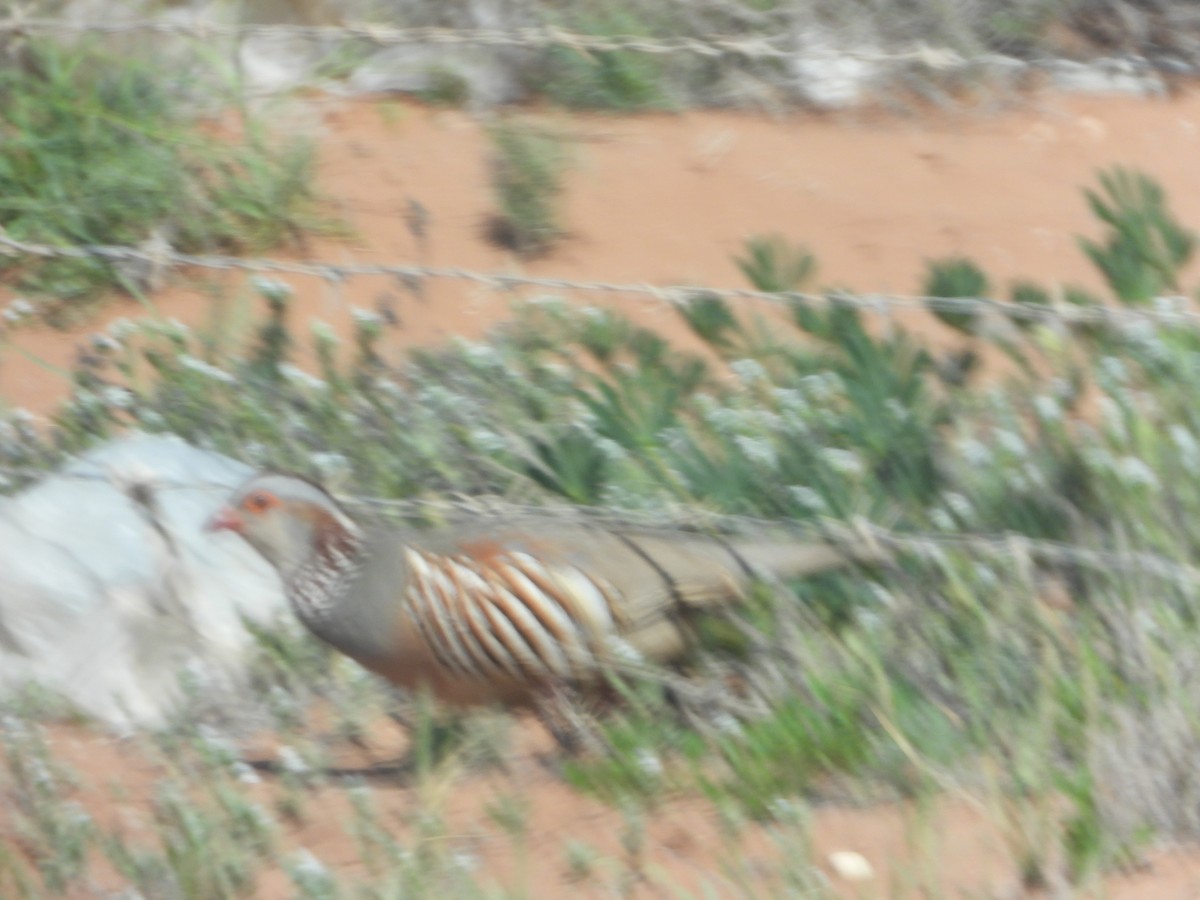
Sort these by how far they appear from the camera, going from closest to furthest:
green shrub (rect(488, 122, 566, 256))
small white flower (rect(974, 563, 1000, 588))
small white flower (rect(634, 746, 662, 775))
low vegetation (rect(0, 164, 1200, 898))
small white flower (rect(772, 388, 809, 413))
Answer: low vegetation (rect(0, 164, 1200, 898)) → small white flower (rect(634, 746, 662, 775)) → small white flower (rect(974, 563, 1000, 588)) → small white flower (rect(772, 388, 809, 413)) → green shrub (rect(488, 122, 566, 256))

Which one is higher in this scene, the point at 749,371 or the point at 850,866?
the point at 749,371

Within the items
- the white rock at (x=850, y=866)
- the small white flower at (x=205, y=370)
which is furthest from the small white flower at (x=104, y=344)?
the white rock at (x=850, y=866)

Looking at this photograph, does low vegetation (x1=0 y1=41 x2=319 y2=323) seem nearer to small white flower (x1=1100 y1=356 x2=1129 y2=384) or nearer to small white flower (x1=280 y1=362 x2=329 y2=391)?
small white flower (x1=280 y1=362 x2=329 y2=391)

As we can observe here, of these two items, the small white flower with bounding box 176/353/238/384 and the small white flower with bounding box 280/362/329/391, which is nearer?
the small white flower with bounding box 280/362/329/391

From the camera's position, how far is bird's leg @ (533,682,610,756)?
3209mm

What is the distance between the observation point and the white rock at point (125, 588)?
3748mm

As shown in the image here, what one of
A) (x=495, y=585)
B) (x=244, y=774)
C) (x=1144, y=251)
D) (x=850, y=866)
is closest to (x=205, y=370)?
(x=244, y=774)

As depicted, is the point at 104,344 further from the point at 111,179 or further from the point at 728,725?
the point at 728,725

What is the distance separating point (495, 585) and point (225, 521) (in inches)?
24.9

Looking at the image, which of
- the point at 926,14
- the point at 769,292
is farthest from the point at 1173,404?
the point at 926,14

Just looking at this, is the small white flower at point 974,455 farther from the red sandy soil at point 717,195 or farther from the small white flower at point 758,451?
the red sandy soil at point 717,195

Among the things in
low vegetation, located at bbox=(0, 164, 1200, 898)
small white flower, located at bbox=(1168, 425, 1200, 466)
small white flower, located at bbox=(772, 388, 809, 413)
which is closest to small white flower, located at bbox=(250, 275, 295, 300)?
low vegetation, located at bbox=(0, 164, 1200, 898)

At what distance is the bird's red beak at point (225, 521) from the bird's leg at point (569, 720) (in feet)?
2.43

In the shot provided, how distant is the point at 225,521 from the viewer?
3.39m
